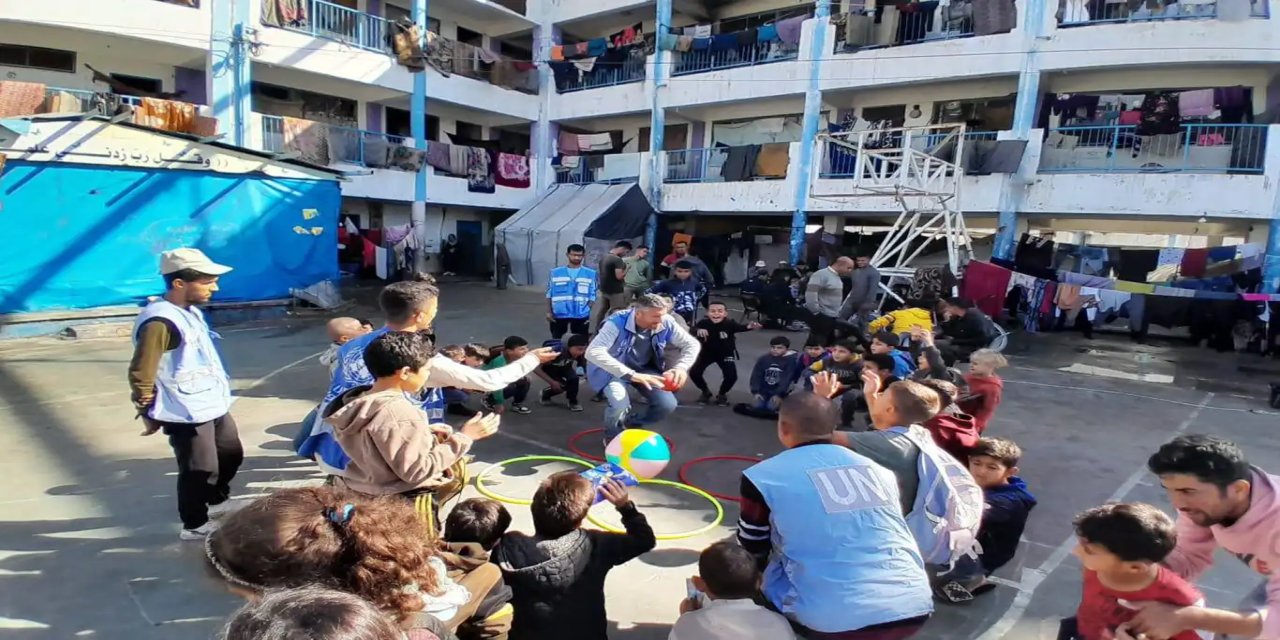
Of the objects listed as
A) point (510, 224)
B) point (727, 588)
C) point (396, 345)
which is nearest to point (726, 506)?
point (727, 588)

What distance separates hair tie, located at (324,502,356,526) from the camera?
160cm

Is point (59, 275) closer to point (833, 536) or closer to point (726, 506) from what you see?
point (726, 506)

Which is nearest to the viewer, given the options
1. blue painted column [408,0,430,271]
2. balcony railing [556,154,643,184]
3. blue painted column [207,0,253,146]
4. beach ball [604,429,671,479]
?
beach ball [604,429,671,479]

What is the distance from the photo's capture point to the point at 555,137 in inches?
1003

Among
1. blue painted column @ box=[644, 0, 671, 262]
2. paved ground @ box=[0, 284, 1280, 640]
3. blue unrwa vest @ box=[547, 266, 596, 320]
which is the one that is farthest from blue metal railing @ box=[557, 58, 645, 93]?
blue unrwa vest @ box=[547, 266, 596, 320]

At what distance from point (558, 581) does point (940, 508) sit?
66.3 inches

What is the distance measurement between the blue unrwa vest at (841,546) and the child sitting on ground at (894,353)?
3.87 m

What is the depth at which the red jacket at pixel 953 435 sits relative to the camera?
4.09 m

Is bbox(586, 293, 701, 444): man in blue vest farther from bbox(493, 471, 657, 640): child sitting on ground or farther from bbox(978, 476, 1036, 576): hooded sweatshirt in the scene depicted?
bbox(493, 471, 657, 640): child sitting on ground

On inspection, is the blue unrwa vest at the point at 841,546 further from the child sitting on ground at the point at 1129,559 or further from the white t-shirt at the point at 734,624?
the child sitting on ground at the point at 1129,559

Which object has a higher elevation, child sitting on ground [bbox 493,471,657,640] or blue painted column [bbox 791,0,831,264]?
blue painted column [bbox 791,0,831,264]

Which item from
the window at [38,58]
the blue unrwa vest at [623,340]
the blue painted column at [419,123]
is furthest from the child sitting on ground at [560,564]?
the blue painted column at [419,123]

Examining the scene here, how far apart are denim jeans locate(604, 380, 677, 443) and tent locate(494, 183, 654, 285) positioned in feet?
47.9

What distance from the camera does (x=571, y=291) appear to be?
880 cm
